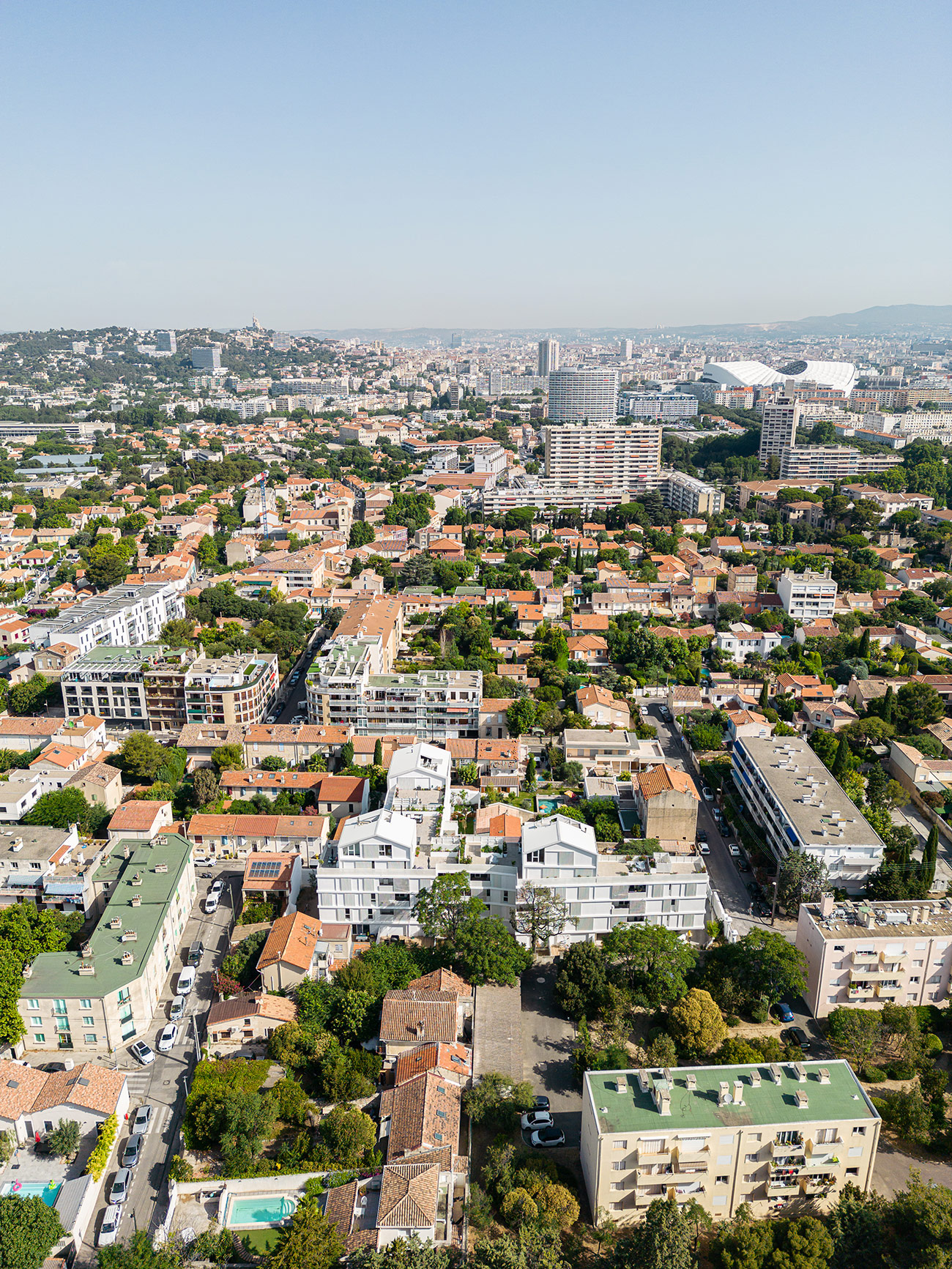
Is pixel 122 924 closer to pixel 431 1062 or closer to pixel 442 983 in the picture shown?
pixel 442 983

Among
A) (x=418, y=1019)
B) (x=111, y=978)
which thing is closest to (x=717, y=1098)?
(x=418, y=1019)

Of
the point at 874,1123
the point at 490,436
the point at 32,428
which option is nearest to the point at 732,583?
the point at 874,1123

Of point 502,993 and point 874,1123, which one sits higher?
point 874,1123

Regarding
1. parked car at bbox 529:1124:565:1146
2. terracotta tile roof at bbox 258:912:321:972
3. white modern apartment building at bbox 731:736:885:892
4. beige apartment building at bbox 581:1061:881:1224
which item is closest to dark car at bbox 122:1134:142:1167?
terracotta tile roof at bbox 258:912:321:972

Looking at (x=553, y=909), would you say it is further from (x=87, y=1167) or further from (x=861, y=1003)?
(x=87, y=1167)

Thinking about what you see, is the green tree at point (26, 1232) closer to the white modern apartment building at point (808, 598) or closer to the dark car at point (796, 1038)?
the dark car at point (796, 1038)

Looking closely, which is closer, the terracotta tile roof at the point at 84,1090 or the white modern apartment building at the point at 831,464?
the terracotta tile roof at the point at 84,1090

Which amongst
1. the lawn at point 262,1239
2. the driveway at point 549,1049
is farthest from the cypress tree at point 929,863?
the lawn at point 262,1239
